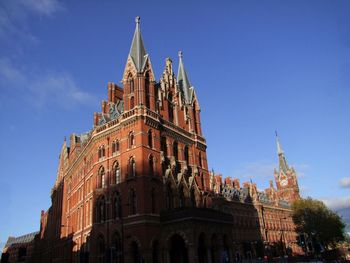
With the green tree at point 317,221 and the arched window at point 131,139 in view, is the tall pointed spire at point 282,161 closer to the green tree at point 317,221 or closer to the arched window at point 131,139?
the green tree at point 317,221

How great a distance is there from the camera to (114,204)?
4488 cm

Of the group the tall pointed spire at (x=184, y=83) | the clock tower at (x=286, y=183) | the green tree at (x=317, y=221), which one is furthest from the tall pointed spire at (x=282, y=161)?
the tall pointed spire at (x=184, y=83)

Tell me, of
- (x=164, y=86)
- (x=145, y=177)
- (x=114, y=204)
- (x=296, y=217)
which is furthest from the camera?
(x=296, y=217)

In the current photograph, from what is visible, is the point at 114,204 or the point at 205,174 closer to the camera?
the point at 114,204

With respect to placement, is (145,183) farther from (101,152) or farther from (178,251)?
(101,152)

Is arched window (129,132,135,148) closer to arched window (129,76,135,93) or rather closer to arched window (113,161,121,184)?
arched window (113,161,121,184)

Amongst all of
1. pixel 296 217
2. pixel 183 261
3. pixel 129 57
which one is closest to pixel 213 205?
pixel 183 261

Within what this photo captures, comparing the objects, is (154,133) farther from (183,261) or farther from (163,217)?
(183,261)

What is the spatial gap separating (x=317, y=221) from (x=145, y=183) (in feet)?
189

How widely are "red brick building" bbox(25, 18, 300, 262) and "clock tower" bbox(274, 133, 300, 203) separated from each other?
90.8 meters

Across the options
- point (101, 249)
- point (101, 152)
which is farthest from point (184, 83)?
point (101, 249)

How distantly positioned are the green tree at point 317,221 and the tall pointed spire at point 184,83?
46.7 meters

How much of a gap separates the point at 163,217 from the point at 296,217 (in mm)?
55936

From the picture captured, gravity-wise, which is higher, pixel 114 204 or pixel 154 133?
pixel 154 133
